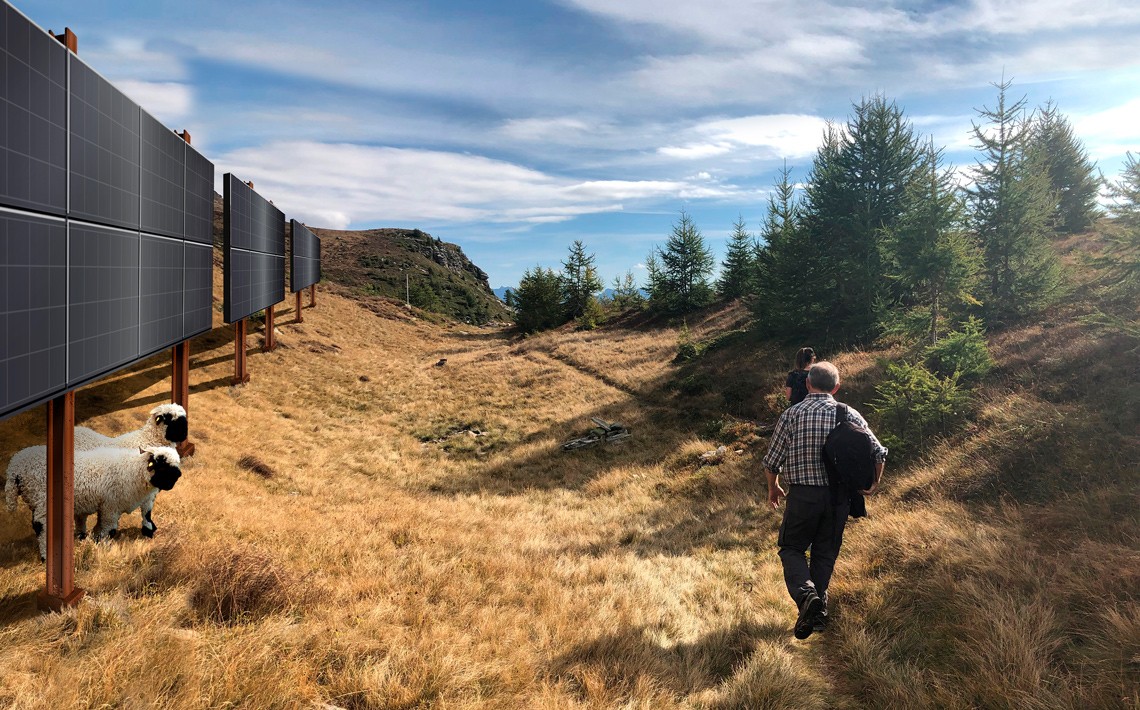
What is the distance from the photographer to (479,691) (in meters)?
3.87

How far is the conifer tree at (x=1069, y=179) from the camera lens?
112 ft

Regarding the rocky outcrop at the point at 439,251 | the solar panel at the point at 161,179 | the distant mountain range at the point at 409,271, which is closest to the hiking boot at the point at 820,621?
the solar panel at the point at 161,179

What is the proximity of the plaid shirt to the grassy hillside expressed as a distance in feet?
5.65

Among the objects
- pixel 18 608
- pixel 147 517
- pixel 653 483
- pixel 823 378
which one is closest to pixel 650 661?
pixel 823 378

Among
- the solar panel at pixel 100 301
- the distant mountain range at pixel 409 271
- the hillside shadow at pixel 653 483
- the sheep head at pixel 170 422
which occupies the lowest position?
the hillside shadow at pixel 653 483

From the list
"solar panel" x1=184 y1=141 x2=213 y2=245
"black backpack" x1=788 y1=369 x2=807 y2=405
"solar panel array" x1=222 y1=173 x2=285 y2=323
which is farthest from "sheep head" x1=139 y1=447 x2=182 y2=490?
"solar panel array" x1=222 y1=173 x2=285 y2=323

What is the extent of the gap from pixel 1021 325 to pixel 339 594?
75.7 feet

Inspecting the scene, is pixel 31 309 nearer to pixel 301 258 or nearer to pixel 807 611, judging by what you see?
pixel 807 611

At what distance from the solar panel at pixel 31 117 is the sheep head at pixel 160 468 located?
2.96 meters

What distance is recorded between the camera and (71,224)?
16.9 feet

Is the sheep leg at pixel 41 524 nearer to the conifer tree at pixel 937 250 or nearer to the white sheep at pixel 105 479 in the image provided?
the white sheep at pixel 105 479

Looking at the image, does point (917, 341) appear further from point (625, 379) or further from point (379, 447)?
A: point (379, 447)

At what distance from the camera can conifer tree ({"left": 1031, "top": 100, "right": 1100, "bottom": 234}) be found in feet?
112

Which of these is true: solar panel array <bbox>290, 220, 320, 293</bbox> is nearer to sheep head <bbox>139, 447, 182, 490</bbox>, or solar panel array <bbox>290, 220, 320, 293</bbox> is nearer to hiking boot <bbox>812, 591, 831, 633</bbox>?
sheep head <bbox>139, 447, 182, 490</bbox>
